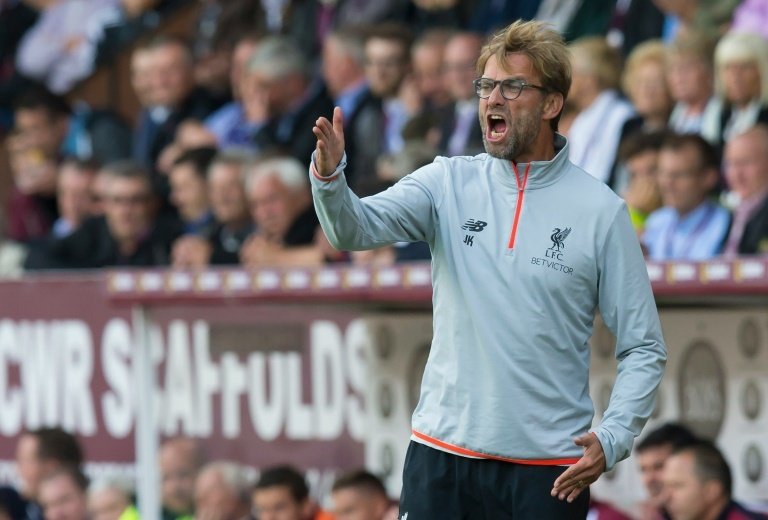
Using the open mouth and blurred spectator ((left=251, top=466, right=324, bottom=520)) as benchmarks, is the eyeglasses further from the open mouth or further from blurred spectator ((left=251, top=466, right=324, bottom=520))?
blurred spectator ((left=251, top=466, right=324, bottom=520))

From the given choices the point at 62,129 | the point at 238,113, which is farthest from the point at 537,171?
the point at 62,129

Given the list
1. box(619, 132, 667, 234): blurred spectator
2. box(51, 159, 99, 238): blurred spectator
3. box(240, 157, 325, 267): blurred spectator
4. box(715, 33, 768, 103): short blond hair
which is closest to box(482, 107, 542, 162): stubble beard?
box(619, 132, 667, 234): blurred spectator

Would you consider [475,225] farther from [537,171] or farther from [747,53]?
[747,53]

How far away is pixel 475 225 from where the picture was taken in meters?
4.43

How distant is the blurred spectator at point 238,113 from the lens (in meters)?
10.7

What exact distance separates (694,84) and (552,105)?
394 cm

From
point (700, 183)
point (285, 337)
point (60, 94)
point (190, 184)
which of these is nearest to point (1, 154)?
point (60, 94)

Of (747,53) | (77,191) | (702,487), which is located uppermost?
(747,53)

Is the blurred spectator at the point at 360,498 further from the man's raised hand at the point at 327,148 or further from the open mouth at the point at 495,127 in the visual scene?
the man's raised hand at the point at 327,148

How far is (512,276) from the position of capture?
4.35 metres

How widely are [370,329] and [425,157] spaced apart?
46.4 inches

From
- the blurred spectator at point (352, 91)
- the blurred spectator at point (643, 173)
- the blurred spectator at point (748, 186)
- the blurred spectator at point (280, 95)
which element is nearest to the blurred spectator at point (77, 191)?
the blurred spectator at point (280, 95)

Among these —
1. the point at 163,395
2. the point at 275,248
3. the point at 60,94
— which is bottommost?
the point at 163,395

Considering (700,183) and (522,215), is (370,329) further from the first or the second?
(522,215)
